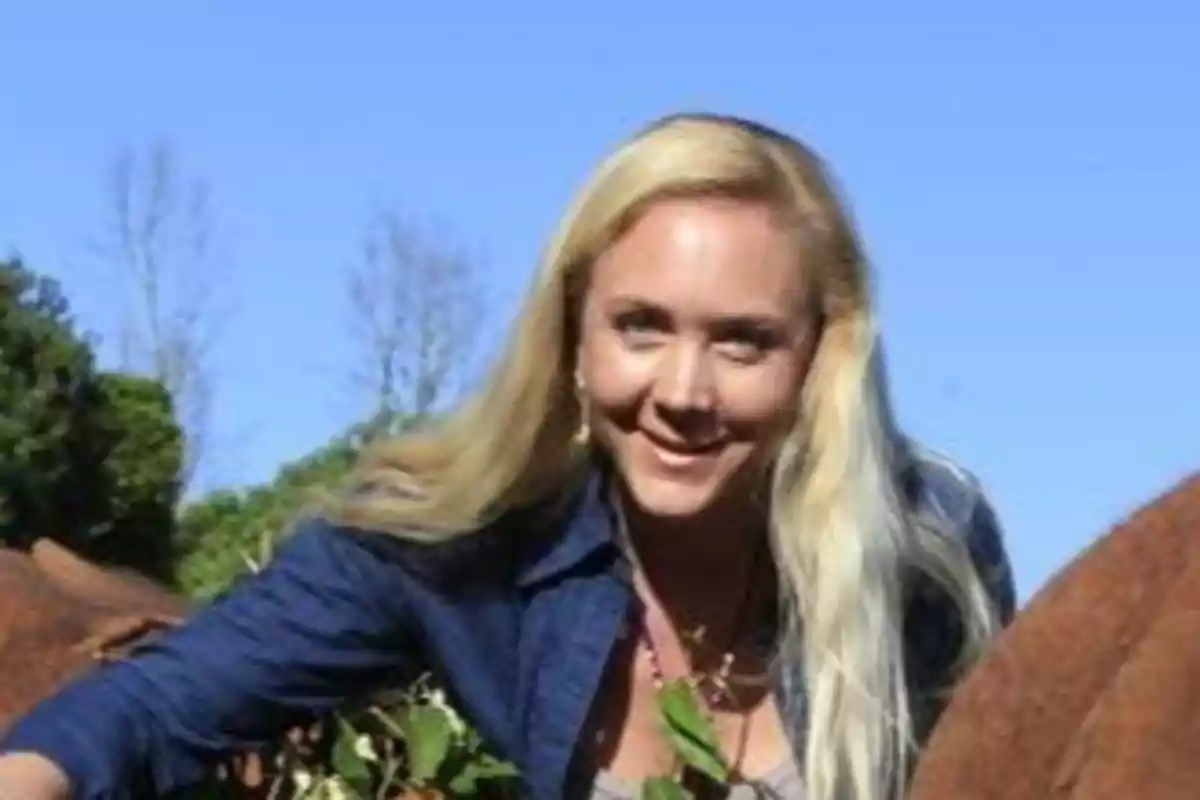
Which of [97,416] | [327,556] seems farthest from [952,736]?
[97,416]

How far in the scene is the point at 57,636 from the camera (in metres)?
3.21

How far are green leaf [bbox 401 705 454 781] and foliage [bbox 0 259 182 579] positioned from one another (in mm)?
7092

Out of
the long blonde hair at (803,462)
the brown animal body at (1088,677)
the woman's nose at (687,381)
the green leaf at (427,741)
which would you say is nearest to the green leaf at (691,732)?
the long blonde hair at (803,462)

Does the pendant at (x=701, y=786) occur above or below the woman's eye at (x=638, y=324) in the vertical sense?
below

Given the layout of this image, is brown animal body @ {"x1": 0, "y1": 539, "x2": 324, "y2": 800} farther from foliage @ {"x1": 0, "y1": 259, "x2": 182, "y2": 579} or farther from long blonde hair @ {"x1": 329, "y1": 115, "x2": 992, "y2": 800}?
foliage @ {"x1": 0, "y1": 259, "x2": 182, "y2": 579}

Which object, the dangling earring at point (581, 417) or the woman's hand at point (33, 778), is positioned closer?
the woman's hand at point (33, 778)

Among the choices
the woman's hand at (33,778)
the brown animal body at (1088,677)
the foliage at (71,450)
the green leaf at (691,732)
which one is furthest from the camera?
the foliage at (71,450)

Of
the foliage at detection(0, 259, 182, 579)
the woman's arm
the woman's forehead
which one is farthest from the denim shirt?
the foliage at detection(0, 259, 182, 579)

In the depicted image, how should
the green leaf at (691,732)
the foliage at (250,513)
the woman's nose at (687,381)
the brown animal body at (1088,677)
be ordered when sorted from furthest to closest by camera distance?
1. the foliage at (250,513)
2. the green leaf at (691,732)
3. the woman's nose at (687,381)
4. the brown animal body at (1088,677)

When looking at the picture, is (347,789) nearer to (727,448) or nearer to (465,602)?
(465,602)

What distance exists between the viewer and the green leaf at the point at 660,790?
2.98m

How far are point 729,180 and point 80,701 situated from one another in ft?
2.62

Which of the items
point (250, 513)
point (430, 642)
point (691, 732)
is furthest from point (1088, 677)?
point (250, 513)

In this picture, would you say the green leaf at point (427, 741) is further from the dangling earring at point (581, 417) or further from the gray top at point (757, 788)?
the dangling earring at point (581, 417)
